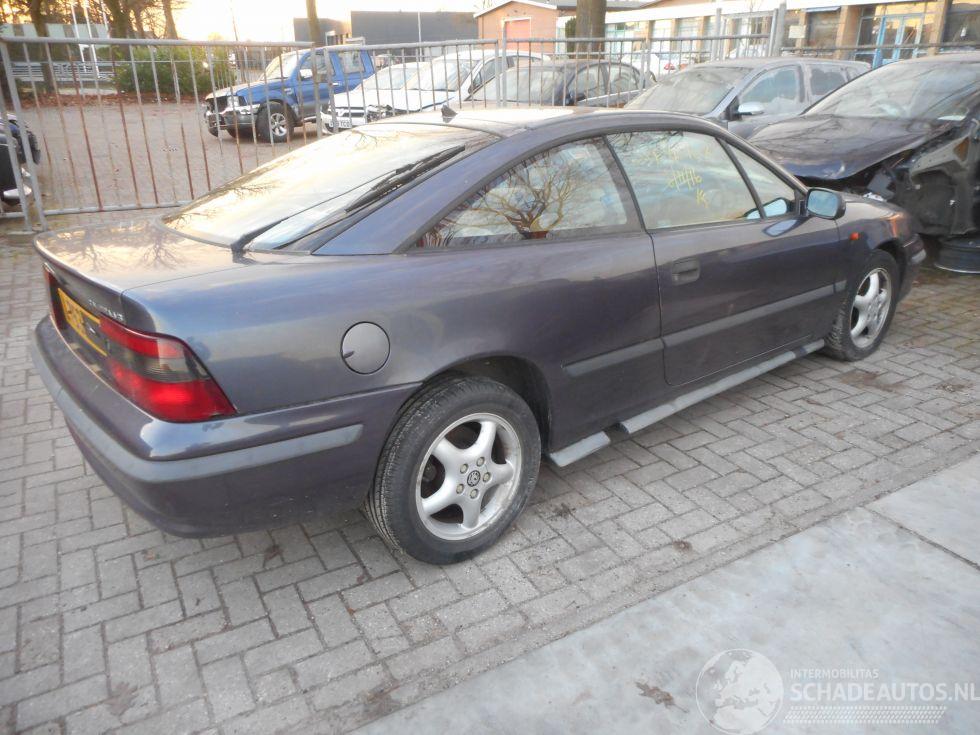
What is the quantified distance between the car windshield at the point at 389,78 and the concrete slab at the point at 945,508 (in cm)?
762

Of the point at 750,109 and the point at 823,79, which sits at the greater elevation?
the point at 823,79

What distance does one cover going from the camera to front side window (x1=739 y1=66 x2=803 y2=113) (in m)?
8.77

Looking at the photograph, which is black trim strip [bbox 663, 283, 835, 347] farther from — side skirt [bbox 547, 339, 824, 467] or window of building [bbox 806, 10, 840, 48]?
window of building [bbox 806, 10, 840, 48]

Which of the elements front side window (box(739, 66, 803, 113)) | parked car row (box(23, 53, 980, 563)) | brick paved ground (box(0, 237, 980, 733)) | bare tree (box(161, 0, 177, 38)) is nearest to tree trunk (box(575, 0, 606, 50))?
front side window (box(739, 66, 803, 113))

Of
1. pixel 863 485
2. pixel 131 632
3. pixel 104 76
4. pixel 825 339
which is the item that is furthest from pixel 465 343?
pixel 104 76

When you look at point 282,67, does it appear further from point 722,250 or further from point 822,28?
point 822,28

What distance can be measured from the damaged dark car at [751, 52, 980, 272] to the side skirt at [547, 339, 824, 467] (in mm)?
2412

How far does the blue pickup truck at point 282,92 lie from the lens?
8703 millimetres

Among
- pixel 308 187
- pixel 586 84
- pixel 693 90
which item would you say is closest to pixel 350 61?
pixel 586 84

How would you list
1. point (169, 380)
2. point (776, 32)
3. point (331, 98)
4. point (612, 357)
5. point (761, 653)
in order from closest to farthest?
point (169, 380), point (761, 653), point (612, 357), point (331, 98), point (776, 32)

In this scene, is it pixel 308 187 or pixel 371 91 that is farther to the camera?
pixel 371 91

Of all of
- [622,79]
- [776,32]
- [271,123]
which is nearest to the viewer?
[271,123]

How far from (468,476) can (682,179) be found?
1739 millimetres

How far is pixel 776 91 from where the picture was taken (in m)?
8.98
